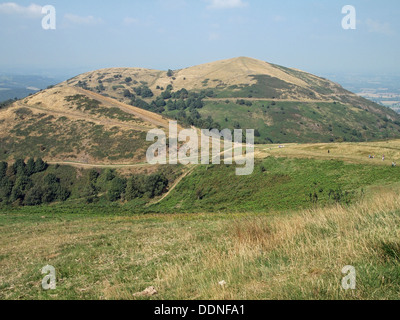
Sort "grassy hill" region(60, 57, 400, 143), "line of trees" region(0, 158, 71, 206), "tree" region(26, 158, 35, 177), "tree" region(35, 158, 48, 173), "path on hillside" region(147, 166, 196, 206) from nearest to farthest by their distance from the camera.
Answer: "path on hillside" region(147, 166, 196, 206) → "line of trees" region(0, 158, 71, 206) → "tree" region(26, 158, 35, 177) → "tree" region(35, 158, 48, 173) → "grassy hill" region(60, 57, 400, 143)

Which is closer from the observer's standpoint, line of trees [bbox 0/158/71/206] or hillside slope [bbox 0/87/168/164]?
line of trees [bbox 0/158/71/206]

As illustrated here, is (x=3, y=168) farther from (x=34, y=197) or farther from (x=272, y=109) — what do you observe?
(x=272, y=109)

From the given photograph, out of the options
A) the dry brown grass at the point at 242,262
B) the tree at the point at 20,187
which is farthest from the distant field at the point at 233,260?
the tree at the point at 20,187

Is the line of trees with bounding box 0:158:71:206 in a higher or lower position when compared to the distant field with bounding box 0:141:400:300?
lower

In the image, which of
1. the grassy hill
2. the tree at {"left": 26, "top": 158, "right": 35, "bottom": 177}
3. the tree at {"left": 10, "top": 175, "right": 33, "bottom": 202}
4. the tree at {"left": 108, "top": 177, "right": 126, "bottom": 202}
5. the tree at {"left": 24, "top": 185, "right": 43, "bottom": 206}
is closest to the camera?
the tree at {"left": 108, "top": 177, "right": 126, "bottom": 202}

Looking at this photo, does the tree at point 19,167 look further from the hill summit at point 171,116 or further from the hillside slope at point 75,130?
the hill summit at point 171,116

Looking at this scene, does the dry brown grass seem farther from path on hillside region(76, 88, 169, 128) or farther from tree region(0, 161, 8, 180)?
path on hillside region(76, 88, 169, 128)

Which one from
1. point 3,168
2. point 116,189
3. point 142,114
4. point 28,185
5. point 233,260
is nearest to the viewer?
point 233,260

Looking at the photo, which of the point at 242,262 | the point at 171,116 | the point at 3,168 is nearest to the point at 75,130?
the point at 3,168

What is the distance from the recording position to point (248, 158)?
173 ft

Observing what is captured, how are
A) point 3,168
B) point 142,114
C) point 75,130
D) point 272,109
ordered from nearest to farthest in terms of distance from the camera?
point 3,168 < point 75,130 < point 142,114 < point 272,109

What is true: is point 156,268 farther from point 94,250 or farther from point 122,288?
point 94,250

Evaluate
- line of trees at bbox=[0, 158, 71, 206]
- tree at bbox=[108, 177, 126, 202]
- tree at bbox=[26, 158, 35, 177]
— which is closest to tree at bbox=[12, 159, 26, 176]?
line of trees at bbox=[0, 158, 71, 206]

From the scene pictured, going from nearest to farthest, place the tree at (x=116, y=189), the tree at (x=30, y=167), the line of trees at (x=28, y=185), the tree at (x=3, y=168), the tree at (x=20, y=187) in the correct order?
1. the tree at (x=116, y=189)
2. the line of trees at (x=28, y=185)
3. the tree at (x=20, y=187)
4. the tree at (x=3, y=168)
5. the tree at (x=30, y=167)
